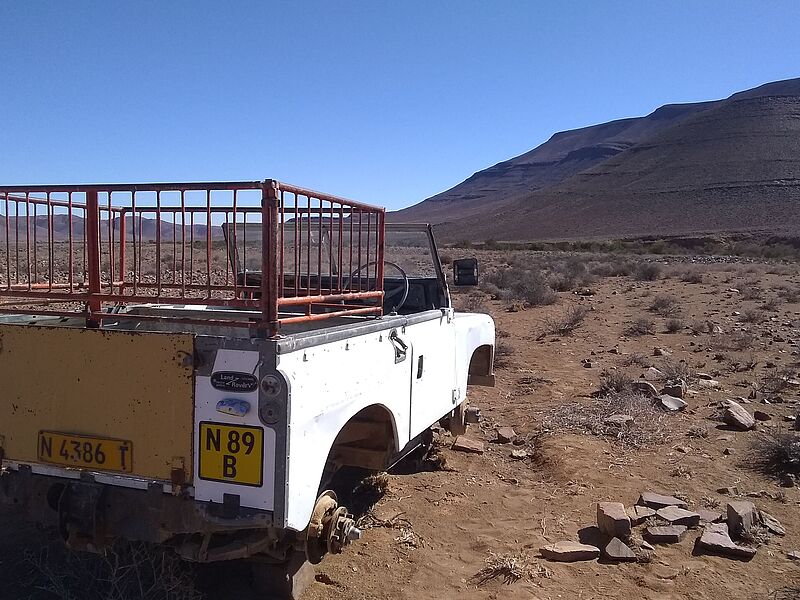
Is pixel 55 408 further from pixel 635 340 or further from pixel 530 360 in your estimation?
pixel 635 340

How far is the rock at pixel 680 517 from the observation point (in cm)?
464

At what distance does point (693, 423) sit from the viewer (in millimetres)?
7242

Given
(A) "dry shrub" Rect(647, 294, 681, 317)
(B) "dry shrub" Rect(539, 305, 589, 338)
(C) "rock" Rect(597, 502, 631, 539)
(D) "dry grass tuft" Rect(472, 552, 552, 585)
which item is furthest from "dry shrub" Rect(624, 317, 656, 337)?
(D) "dry grass tuft" Rect(472, 552, 552, 585)

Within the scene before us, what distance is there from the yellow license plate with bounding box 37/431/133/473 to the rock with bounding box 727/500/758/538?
12.2 feet

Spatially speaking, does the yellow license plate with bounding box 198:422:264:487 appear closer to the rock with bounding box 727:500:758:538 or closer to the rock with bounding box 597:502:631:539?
the rock with bounding box 597:502:631:539

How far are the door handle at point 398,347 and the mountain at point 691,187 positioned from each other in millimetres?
65971

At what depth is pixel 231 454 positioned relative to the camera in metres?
2.88

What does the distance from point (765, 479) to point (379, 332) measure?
3820 mm

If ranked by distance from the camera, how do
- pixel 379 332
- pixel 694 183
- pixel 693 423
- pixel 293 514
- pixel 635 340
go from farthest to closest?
pixel 694 183 → pixel 635 340 → pixel 693 423 → pixel 379 332 → pixel 293 514

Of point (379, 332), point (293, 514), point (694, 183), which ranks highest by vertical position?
point (694, 183)

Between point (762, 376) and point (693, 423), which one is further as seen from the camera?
point (762, 376)

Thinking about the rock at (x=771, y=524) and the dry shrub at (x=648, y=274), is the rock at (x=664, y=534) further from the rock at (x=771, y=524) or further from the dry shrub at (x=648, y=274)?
the dry shrub at (x=648, y=274)

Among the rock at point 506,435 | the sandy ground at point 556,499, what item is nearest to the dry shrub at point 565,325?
the sandy ground at point 556,499

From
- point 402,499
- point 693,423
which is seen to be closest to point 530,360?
point 693,423
